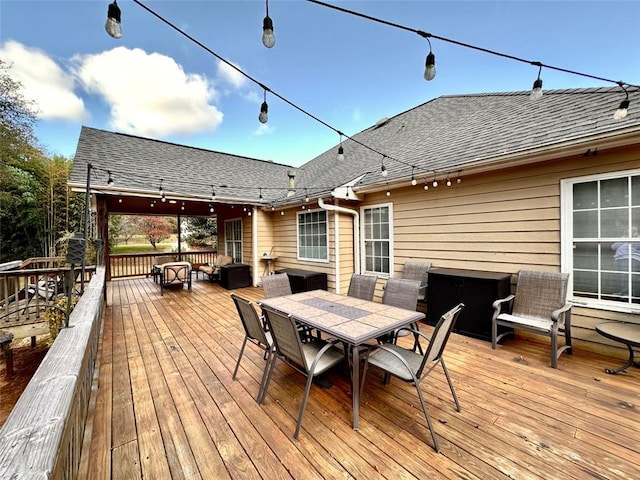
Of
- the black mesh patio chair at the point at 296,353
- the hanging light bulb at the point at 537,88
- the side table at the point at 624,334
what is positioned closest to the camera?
the black mesh patio chair at the point at 296,353

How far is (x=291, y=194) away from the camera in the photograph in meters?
7.20

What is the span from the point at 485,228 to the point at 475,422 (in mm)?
2948

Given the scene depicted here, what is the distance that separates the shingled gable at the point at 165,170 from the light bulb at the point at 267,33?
4957 mm

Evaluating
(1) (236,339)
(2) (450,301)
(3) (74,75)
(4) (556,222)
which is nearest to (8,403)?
(1) (236,339)

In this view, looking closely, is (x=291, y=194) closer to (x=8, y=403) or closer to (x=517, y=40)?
(x=517, y=40)

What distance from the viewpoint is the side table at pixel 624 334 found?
250 cm

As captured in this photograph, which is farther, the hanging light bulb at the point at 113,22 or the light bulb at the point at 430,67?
the light bulb at the point at 430,67

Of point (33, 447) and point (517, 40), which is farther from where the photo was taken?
point (517, 40)

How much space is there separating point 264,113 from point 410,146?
171 inches

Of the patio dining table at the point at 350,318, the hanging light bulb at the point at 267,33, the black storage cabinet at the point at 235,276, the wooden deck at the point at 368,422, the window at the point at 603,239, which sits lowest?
the wooden deck at the point at 368,422

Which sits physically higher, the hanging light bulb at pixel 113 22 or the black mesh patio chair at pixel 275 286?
the hanging light bulb at pixel 113 22

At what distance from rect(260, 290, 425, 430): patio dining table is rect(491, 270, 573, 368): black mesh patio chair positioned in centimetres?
154

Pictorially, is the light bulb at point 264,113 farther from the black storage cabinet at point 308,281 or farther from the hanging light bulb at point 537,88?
the black storage cabinet at point 308,281

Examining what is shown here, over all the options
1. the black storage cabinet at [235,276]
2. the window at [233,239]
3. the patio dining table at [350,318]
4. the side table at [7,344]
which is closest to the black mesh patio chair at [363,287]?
the patio dining table at [350,318]
